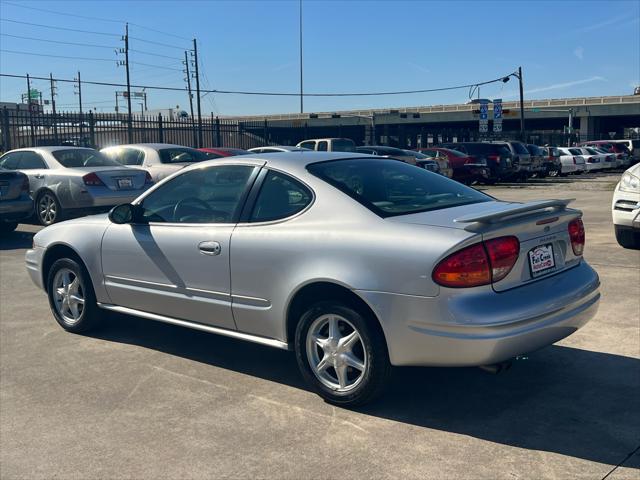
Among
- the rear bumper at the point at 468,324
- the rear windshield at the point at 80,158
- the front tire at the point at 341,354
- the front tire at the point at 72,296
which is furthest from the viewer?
the rear windshield at the point at 80,158

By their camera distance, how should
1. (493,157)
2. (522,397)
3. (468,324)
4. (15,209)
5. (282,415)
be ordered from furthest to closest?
(493,157), (15,209), (522,397), (282,415), (468,324)

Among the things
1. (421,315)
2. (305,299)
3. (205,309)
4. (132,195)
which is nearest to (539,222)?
→ (421,315)

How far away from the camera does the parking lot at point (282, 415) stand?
3479 millimetres

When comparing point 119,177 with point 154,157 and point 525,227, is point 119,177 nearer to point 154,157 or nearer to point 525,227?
point 154,157

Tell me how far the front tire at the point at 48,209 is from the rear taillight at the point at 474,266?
10.2m

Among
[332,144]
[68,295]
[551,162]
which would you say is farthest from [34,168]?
[551,162]

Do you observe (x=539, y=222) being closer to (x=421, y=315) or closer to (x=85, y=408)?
(x=421, y=315)

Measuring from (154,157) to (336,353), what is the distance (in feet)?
38.2

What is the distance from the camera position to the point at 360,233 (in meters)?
4.02

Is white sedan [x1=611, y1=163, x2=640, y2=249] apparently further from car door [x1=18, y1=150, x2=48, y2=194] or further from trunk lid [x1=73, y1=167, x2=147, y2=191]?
car door [x1=18, y1=150, x2=48, y2=194]

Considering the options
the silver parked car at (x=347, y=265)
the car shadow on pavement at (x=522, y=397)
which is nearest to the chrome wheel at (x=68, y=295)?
the silver parked car at (x=347, y=265)

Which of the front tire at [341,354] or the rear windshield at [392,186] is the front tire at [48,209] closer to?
the rear windshield at [392,186]

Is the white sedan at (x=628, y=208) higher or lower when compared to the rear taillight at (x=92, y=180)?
lower

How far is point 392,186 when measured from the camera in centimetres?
465
